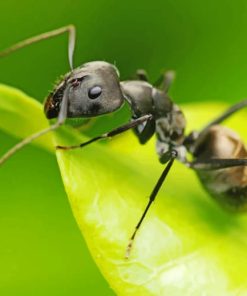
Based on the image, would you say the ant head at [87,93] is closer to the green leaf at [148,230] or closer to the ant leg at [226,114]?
the green leaf at [148,230]

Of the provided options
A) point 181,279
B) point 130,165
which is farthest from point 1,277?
point 181,279

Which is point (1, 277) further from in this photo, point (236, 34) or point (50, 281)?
point (236, 34)

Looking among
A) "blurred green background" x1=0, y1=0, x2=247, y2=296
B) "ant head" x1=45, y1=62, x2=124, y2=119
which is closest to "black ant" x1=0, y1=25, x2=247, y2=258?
"ant head" x1=45, y1=62, x2=124, y2=119

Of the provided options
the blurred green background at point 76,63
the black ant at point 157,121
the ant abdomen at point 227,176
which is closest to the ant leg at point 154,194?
the black ant at point 157,121

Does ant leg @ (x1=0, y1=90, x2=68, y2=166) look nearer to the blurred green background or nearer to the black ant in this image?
the black ant

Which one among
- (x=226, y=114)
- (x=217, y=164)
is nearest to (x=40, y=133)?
(x=217, y=164)

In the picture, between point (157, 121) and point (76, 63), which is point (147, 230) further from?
point (76, 63)
